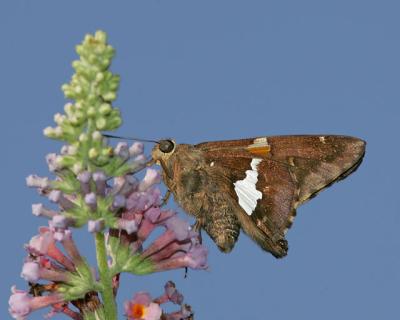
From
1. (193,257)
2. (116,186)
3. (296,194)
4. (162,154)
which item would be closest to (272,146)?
(296,194)

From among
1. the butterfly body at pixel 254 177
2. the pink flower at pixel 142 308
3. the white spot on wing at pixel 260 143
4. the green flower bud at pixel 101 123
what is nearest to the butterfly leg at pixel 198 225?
the butterfly body at pixel 254 177

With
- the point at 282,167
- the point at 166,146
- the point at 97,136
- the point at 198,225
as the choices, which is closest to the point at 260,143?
the point at 282,167

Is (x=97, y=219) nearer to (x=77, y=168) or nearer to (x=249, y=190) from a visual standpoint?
(x=77, y=168)

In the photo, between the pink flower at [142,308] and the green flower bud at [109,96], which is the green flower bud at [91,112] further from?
the pink flower at [142,308]

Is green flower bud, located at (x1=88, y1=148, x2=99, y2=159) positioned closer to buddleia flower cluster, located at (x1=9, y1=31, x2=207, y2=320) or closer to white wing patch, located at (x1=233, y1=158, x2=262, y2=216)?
buddleia flower cluster, located at (x1=9, y1=31, x2=207, y2=320)

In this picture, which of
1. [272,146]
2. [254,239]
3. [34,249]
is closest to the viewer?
[34,249]

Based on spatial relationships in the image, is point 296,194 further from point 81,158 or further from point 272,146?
point 81,158

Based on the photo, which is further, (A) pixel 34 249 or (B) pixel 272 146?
(B) pixel 272 146
